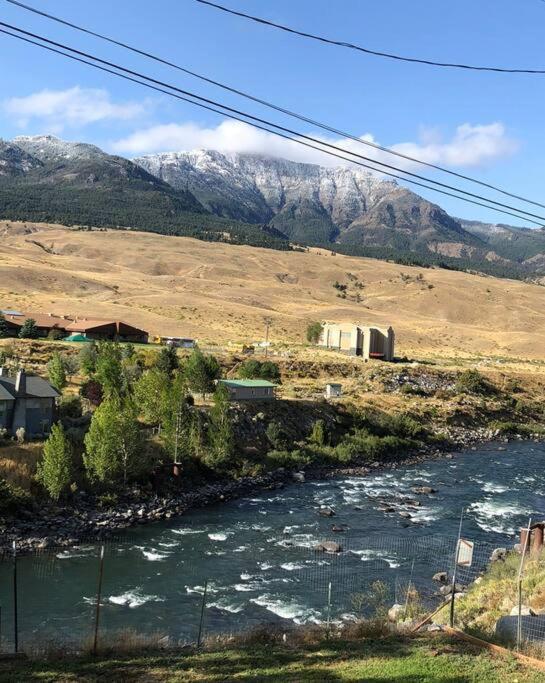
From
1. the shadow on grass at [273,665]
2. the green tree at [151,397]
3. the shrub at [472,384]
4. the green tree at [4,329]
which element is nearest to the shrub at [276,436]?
the green tree at [151,397]

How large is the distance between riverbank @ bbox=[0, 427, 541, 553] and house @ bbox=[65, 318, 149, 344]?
37.0 meters

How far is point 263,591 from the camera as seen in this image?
22719mm

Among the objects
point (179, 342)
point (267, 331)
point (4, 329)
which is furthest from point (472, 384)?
point (4, 329)

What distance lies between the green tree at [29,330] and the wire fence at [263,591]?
4560cm

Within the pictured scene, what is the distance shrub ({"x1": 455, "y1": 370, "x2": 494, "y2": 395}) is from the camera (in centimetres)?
6594

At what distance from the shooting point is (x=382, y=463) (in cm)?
4509

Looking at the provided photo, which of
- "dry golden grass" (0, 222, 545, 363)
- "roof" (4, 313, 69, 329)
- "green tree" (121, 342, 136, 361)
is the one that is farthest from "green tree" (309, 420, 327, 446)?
"dry golden grass" (0, 222, 545, 363)

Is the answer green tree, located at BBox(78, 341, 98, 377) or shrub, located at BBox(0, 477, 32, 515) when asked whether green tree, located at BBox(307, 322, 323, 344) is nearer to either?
green tree, located at BBox(78, 341, 98, 377)

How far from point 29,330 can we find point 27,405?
36924mm

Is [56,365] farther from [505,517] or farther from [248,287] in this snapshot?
[248,287]

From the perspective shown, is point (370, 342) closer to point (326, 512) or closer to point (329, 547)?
point (326, 512)

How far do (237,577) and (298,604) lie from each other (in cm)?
321

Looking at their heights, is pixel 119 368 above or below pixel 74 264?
below

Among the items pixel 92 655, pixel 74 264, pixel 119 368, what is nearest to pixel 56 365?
pixel 119 368
